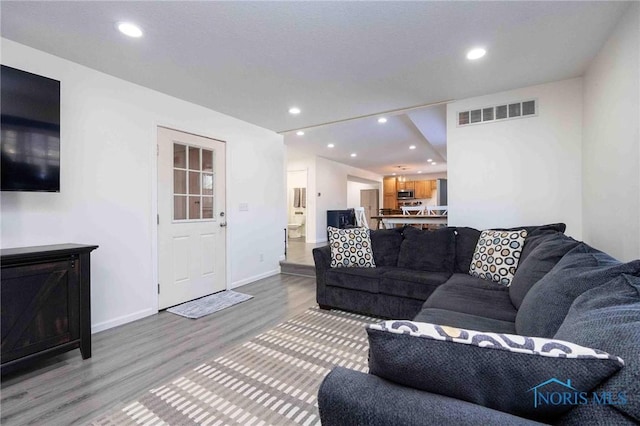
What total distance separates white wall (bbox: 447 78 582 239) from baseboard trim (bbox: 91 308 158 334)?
3.79 m

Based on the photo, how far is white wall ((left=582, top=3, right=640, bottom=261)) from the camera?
6.60 ft

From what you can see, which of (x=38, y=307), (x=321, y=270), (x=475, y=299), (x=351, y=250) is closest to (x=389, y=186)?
(x=351, y=250)

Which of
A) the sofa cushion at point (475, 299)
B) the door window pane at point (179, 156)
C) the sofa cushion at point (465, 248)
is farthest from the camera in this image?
the door window pane at point (179, 156)

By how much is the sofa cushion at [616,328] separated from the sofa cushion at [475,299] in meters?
0.96

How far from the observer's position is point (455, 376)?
2.26 feet

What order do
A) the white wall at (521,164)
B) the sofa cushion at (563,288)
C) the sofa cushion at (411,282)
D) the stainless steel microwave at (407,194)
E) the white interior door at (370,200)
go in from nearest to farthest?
the sofa cushion at (563,288)
the sofa cushion at (411,282)
the white wall at (521,164)
the stainless steel microwave at (407,194)
the white interior door at (370,200)

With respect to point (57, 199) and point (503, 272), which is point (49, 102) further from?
point (503, 272)

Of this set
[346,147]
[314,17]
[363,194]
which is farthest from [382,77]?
[363,194]

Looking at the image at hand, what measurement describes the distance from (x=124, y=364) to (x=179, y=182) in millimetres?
2071

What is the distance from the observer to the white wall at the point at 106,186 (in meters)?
2.43

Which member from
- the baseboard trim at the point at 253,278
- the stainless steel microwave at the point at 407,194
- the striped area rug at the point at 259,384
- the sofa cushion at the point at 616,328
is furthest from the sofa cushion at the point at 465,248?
the stainless steel microwave at the point at 407,194

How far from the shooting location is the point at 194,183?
379cm

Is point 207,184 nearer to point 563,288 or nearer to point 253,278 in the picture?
point 253,278

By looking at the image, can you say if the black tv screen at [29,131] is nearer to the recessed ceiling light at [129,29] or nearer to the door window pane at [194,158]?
→ the recessed ceiling light at [129,29]
